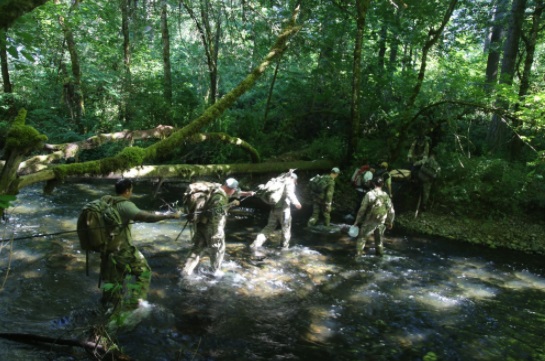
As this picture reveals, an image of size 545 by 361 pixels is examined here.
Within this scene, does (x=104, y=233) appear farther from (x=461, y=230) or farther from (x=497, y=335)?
(x=461, y=230)

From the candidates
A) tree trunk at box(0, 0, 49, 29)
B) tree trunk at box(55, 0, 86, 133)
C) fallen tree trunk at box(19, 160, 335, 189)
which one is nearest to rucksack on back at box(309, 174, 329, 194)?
fallen tree trunk at box(19, 160, 335, 189)

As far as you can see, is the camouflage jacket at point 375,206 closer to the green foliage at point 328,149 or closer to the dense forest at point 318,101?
the dense forest at point 318,101

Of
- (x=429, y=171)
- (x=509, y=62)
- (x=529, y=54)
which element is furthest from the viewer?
(x=509, y=62)

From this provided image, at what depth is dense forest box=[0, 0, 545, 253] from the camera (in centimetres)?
1031

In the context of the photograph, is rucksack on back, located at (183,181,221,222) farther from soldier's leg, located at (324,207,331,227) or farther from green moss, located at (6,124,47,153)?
soldier's leg, located at (324,207,331,227)

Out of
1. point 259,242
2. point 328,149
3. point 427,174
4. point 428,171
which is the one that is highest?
point 328,149

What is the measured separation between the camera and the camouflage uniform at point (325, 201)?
1195cm

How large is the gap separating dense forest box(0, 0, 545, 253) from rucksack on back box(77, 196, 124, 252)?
1.29 m

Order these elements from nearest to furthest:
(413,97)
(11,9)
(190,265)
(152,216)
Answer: (11,9)
(152,216)
(190,265)
(413,97)

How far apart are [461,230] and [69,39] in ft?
57.0

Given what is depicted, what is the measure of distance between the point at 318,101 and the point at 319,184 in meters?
6.37

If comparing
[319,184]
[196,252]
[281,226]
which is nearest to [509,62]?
[319,184]

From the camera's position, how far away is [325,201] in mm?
12070

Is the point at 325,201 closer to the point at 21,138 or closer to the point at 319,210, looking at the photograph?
the point at 319,210
